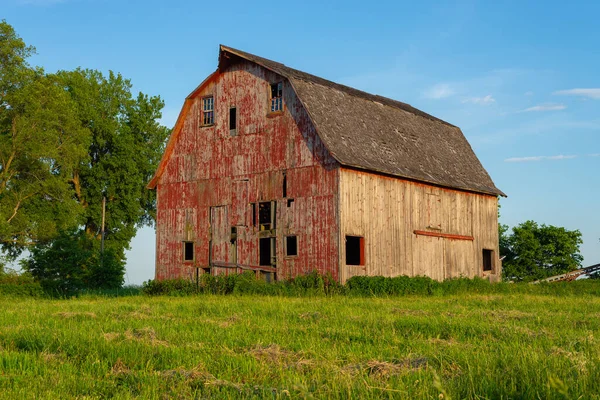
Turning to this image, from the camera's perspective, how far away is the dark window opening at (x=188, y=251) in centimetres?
3058

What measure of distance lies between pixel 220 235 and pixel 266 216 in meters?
2.31

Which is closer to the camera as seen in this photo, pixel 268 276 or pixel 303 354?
pixel 303 354

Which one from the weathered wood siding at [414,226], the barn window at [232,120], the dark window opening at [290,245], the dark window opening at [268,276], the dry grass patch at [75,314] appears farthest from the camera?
the barn window at [232,120]

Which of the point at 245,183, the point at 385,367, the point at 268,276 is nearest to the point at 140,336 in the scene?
the point at 385,367

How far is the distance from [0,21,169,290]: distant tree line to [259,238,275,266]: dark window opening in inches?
420

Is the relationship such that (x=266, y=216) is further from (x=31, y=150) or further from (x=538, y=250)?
(x=538, y=250)

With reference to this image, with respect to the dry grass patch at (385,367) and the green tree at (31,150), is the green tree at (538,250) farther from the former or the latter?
the dry grass patch at (385,367)

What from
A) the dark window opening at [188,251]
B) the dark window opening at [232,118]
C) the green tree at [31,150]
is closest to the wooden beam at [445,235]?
the dark window opening at [232,118]

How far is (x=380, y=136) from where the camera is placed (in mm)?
30203

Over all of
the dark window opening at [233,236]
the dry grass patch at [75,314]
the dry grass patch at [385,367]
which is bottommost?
the dry grass patch at [385,367]

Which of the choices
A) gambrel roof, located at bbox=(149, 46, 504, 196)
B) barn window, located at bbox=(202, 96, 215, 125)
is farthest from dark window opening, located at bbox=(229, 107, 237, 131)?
gambrel roof, located at bbox=(149, 46, 504, 196)

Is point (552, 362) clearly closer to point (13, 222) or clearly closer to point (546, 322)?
point (546, 322)

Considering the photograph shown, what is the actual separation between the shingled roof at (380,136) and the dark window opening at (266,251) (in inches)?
187

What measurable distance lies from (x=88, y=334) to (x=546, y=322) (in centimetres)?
904
